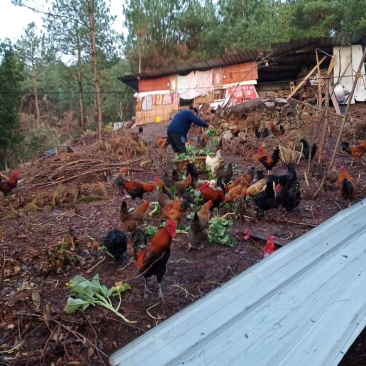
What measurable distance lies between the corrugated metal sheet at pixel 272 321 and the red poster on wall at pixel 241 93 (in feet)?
52.8

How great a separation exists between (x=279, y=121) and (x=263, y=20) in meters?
13.1

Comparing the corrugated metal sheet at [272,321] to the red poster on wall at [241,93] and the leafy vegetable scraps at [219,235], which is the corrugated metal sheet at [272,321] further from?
the red poster on wall at [241,93]

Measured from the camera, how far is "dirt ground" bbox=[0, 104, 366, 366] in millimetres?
2600

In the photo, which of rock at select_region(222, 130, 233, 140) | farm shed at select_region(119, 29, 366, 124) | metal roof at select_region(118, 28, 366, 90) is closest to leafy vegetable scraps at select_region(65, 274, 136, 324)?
rock at select_region(222, 130, 233, 140)

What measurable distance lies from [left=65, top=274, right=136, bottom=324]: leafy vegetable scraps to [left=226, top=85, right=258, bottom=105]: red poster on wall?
15.8 metres

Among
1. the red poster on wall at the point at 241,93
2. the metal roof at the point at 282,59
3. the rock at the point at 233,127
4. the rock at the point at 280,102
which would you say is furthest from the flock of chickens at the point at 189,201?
the red poster on wall at the point at 241,93

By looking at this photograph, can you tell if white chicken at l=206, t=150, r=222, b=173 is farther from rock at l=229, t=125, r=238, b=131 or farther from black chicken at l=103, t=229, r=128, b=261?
rock at l=229, t=125, r=238, b=131

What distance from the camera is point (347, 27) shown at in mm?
21047

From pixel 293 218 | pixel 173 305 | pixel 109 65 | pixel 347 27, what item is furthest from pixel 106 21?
→ pixel 173 305

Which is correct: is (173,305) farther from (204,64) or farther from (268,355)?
(204,64)

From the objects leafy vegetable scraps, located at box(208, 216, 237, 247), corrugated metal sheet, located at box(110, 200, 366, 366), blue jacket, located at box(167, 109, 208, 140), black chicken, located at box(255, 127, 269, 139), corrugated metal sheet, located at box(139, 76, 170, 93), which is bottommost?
leafy vegetable scraps, located at box(208, 216, 237, 247)

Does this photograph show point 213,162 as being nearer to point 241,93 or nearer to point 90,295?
point 90,295

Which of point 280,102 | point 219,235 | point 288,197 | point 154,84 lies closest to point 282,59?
point 280,102

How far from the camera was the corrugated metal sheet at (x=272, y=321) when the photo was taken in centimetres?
176
